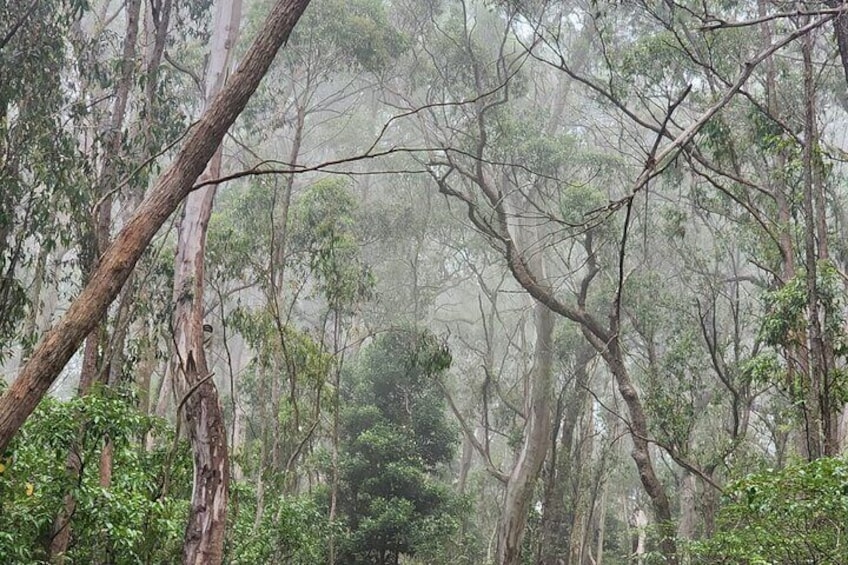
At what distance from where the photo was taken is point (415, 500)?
1116cm

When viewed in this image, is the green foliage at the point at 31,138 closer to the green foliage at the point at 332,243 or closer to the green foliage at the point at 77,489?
the green foliage at the point at 77,489

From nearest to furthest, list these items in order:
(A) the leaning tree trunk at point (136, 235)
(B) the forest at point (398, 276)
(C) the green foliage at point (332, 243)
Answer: (A) the leaning tree trunk at point (136, 235), (B) the forest at point (398, 276), (C) the green foliage at point (332, 243)

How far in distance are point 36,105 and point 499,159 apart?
7.23m

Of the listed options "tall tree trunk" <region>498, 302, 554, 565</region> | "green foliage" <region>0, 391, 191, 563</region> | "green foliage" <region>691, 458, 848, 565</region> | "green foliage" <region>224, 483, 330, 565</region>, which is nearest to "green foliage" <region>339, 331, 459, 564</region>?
"tall tree trunk" <region>498, 302, 554, 565</region>

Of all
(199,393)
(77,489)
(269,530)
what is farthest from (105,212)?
(269,530)

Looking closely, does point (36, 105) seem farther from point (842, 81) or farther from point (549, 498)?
point (842, 81)

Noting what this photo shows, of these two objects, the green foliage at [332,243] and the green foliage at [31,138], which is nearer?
the green foliage at [31,138]

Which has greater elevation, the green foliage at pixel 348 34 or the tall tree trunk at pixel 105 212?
the green foliage at pixel 348 34

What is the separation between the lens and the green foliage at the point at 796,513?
414cm

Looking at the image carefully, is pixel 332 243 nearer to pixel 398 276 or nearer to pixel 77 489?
pixel 77 489

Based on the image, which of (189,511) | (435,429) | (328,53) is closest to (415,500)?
(435,429)

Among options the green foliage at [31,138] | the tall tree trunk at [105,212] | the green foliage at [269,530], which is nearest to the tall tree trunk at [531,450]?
the green foliage at [269,530]

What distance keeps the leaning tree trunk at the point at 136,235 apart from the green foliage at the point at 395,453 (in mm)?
7033

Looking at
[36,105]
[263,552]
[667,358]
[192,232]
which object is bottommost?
[263,552]
